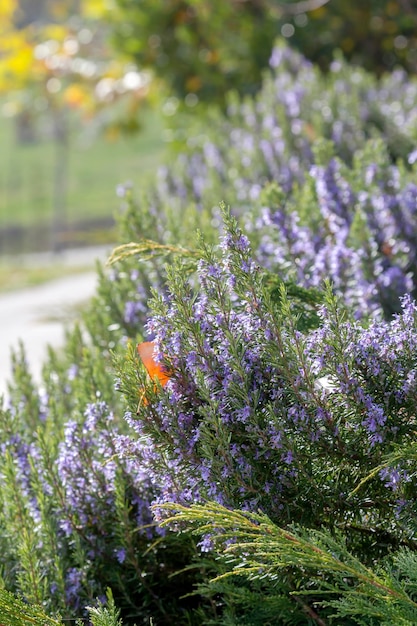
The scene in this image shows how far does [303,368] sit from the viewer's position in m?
1.92

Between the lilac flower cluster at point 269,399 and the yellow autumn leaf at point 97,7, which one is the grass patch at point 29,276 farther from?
the lilac flower cluster at point 269,399

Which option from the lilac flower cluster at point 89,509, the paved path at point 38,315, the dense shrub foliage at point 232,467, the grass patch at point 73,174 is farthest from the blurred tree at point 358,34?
the grass patch at point 73,174

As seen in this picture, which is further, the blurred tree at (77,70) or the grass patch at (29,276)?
the grass patch at (29,276)

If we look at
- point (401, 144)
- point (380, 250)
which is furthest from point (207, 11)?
point (380, 250)

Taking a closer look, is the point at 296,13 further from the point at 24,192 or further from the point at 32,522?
the point at 24,192

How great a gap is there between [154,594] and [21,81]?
8.34 metres

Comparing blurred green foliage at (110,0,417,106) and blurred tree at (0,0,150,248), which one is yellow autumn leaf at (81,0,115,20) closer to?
blurred tree at (0,0,150,248)

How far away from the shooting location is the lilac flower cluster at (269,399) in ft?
6.32

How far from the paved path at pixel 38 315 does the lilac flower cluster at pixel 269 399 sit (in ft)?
12.0

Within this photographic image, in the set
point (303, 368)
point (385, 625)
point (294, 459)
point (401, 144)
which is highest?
point (401, 144)

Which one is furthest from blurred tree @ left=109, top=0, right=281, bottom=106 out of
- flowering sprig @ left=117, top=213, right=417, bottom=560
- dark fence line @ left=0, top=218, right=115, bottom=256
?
dark fence line @ left=0, top=218, right=115, bottom=256

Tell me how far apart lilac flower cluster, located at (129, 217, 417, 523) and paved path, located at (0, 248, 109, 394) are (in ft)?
12.0

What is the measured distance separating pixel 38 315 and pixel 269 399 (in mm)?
6906

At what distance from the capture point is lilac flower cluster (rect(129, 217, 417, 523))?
1.93 m
